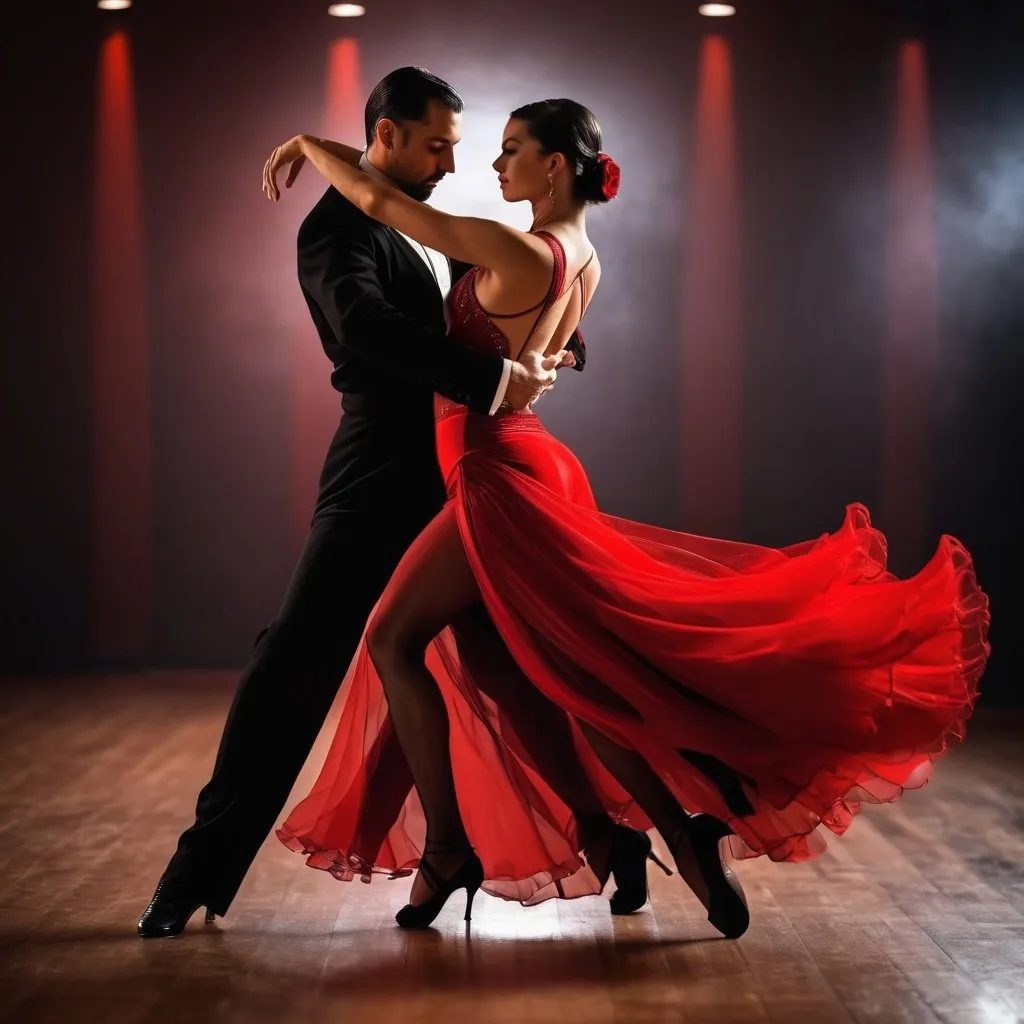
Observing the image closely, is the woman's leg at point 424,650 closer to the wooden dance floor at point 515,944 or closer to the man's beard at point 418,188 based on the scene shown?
the wooden dance floor at point 515,944

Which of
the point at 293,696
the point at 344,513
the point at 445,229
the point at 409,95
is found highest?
the point at 409,95

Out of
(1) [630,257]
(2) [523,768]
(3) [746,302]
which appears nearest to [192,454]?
(1) [630,257]

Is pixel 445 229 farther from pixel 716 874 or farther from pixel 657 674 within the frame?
pixel 716 874

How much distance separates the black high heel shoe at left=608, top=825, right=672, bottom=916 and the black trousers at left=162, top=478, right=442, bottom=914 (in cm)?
42

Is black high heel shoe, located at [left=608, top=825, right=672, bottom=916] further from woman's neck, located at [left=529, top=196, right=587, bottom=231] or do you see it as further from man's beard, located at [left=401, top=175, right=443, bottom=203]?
man's beard, located at [left=401, top=175, right=443, bottom=203]

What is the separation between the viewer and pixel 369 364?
285 centimetres

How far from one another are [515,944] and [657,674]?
0.58m

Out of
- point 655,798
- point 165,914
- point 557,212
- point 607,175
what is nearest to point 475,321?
point 557,212

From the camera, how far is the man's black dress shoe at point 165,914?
2689mm

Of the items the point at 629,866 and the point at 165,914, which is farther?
the point at 629,866

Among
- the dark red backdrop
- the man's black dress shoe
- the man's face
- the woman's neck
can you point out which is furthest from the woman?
the dark red backdrop

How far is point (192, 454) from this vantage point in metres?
6.38

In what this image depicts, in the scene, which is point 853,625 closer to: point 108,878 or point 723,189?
point 108,878

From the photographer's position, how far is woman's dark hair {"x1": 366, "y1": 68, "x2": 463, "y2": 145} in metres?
2.86
